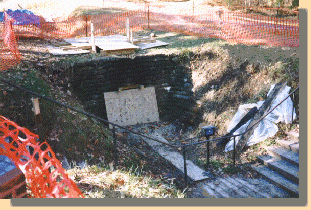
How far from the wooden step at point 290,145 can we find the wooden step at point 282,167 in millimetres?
327

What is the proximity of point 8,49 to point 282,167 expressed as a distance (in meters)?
7.28

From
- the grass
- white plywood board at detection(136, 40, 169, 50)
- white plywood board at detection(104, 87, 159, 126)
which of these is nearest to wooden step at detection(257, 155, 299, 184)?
the grass

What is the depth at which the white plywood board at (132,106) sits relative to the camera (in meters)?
8.61

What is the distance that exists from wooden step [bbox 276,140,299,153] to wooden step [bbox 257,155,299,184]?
0.33 metres

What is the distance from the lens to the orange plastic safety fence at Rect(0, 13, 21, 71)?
6992 mm

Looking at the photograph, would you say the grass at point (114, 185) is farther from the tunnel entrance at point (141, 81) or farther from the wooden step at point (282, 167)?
the tunnel entrance at point (141, 81)

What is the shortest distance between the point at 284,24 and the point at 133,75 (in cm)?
487

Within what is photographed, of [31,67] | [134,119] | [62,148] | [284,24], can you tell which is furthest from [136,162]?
[284,24]

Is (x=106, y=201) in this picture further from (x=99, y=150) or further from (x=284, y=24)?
(x=284, y=24)

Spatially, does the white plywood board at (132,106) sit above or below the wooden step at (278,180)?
above

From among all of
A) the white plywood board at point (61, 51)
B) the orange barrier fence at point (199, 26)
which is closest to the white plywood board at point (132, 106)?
the white plywood board at point (61, 51)

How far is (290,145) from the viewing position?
5680mm

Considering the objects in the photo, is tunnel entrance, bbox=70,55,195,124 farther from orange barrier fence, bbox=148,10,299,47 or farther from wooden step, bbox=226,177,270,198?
wooden step, bbox=226,177,270,198

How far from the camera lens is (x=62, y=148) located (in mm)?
5418
